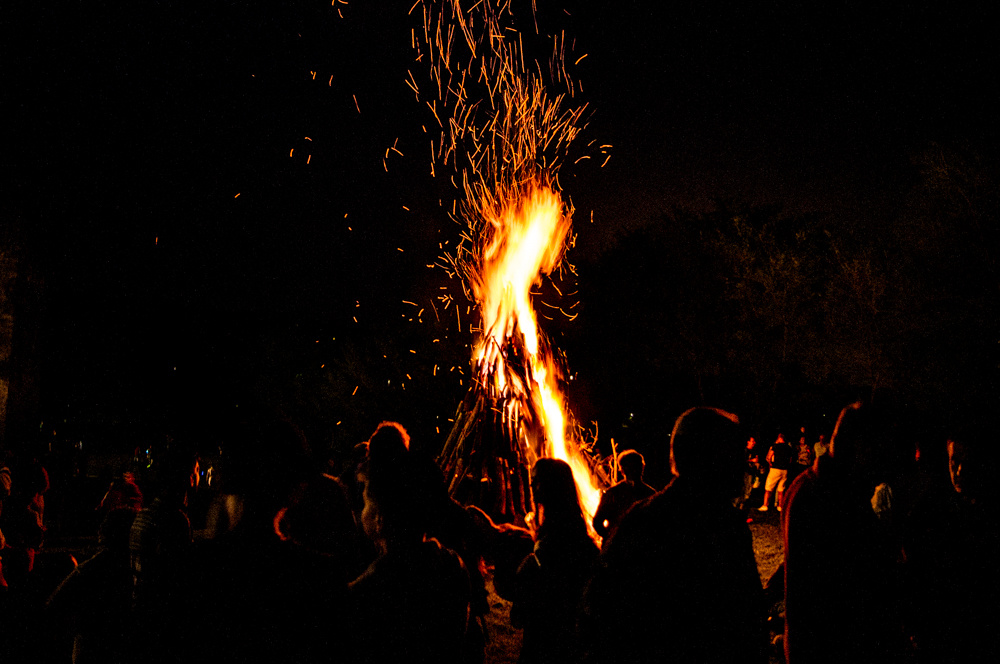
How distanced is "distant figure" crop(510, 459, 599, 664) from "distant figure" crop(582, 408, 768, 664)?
1.08 meters

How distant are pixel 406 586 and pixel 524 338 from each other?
6.48 metres

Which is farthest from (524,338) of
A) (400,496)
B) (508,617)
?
(400,496)

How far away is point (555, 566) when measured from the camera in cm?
393

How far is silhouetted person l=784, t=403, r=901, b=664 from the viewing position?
2.84 meters

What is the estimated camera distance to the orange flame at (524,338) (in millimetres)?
9070

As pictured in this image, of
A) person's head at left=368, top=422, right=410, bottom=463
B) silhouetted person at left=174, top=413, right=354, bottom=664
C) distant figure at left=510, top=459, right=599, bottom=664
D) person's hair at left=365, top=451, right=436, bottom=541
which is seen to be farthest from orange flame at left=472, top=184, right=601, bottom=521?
silhouetted person at left=174, top=413, right=354, bottom=664

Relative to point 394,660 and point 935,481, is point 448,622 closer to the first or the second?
point 394,660

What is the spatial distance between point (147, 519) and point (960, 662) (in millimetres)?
3669

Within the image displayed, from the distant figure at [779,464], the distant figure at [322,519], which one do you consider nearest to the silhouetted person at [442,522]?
the distant figure at [322,519]

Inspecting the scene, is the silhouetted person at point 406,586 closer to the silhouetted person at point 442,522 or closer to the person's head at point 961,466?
the silhouetted person at point 442,522

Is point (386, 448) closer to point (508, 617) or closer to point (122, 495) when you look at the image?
point (508, 617)

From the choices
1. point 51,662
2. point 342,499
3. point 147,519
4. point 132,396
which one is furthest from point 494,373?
point 132,396

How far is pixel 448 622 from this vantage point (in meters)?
2.97

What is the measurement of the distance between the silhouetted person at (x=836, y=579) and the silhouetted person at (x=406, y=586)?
1426 millimetres
